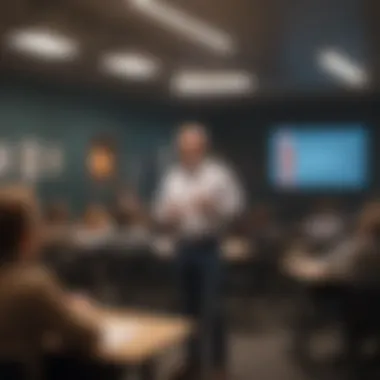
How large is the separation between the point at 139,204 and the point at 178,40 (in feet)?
0.63

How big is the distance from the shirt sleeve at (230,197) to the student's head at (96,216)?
135 millimetres

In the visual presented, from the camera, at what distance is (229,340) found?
92 centimetres

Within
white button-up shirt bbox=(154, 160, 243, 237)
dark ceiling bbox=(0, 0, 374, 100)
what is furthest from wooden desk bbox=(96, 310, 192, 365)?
dark ceiling bbox=(0, 0, 374, 100)

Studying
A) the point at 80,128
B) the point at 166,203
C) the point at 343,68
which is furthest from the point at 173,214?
the point at 343,68

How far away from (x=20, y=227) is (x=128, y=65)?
23 centimetres

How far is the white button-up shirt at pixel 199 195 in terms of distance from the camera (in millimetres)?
896

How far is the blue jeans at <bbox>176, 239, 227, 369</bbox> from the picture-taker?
0.92m

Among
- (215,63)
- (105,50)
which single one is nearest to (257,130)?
(215,63)

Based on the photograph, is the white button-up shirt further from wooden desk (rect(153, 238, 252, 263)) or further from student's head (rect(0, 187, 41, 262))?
student's head (rect(0, 187, 41, 262))

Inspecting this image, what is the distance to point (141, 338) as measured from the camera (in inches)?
36.4

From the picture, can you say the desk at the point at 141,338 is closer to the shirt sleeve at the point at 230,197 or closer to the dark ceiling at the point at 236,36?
the shirt sleeve at the point at 230,197

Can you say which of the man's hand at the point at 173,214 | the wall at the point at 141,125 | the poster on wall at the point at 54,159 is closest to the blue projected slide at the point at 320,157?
the wall at the point at 141,125

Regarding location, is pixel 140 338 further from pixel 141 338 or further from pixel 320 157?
pixel 320 157

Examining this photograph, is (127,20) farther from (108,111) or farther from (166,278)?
(166,278)
